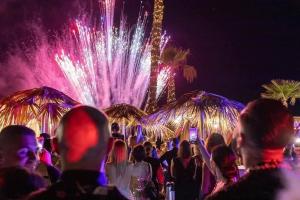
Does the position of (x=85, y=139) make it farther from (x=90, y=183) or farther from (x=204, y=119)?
(x=204, y=119)

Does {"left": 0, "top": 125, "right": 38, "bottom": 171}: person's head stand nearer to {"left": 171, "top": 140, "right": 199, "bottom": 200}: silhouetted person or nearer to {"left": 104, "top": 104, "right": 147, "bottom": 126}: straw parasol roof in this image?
{"left": 171, "top": 140, "right": 199, "bottom": 200}: silhouetted person

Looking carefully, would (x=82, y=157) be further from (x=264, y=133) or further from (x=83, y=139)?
(x=264, y=133)

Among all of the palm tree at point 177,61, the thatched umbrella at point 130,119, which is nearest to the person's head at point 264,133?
the thatched umbrella at point 130,119

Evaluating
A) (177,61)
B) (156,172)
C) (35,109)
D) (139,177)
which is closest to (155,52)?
(35,109)

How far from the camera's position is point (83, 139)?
2.55 meters

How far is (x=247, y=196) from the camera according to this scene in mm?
2594

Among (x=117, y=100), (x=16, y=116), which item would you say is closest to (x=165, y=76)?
(x=117, y=100)

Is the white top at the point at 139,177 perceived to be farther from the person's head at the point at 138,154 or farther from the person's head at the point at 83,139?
the person's head at the point at 83,139

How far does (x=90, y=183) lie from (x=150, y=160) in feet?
21.5

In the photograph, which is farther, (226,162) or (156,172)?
(156,172)

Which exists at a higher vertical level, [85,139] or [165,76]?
[165,76]

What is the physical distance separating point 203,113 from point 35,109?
5.62m

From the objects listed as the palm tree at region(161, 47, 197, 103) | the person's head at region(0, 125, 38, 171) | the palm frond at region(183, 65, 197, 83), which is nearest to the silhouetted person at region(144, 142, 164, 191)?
the person's head at region(0, 125, 38, 171)

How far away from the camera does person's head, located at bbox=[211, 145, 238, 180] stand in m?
4.64
